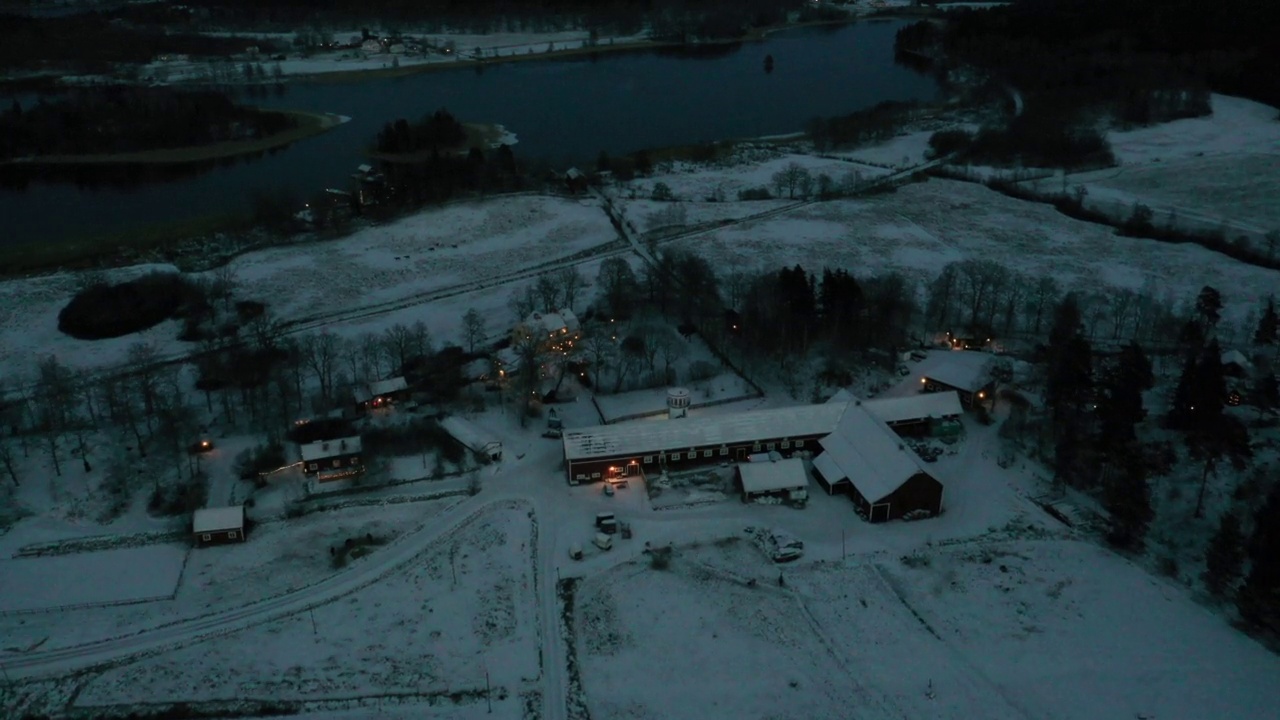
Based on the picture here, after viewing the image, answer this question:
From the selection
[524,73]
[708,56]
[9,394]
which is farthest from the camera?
[708,56]

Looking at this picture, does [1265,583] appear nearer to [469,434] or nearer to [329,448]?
[469,434]

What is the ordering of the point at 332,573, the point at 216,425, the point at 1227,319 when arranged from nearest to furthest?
1. the point at 332,573
2. the point at 216,425
3. the point at 1227,319

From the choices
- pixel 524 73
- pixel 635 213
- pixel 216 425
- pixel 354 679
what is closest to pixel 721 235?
pixel 635 213

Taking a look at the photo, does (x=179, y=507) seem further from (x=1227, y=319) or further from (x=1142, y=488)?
(x=1227, y=319)

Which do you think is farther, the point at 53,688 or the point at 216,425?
the point at 216,425

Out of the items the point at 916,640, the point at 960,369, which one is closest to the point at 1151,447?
the point at 960,369

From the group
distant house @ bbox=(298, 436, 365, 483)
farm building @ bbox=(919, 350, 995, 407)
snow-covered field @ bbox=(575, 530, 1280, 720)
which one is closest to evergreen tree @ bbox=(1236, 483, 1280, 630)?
snow-covered field @ bbox=(575, 530, 1280, 720)

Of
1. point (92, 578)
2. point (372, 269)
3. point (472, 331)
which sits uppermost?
point (372, 269)
